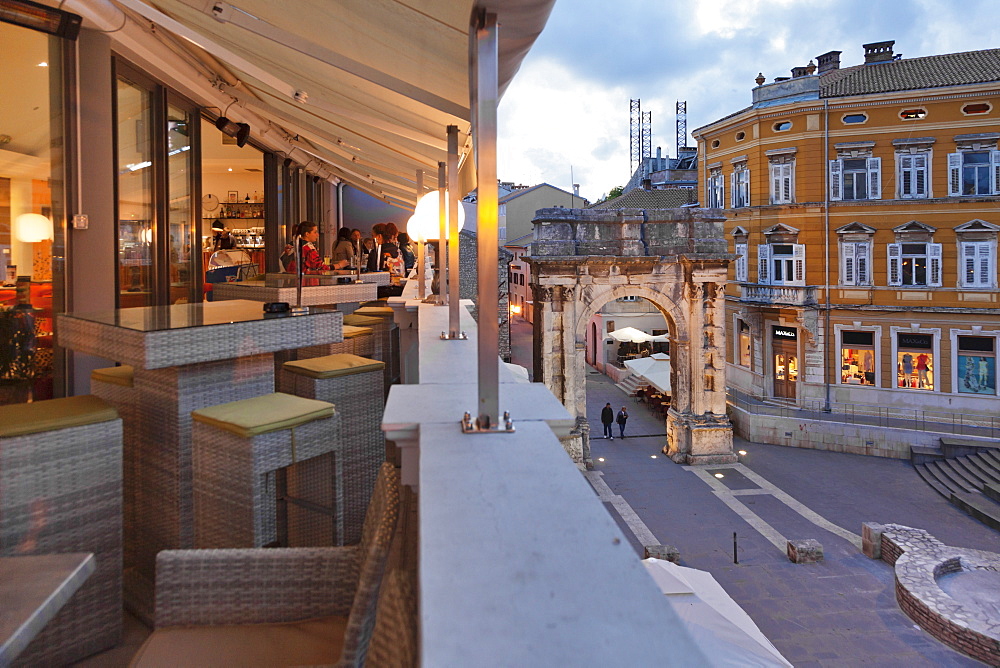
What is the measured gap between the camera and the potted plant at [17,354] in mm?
5594

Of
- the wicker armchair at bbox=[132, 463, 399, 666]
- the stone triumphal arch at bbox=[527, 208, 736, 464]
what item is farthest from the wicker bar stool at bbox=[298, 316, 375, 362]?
the stone triumphal arch at bbox=[527, 208, 736, 464]

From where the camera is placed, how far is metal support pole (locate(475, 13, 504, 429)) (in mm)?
1969

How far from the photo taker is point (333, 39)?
403 cm

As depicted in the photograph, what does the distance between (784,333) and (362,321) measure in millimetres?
20314

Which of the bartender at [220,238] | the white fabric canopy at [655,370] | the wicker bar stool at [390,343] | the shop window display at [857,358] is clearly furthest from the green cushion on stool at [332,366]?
the shop window display at [857,358]

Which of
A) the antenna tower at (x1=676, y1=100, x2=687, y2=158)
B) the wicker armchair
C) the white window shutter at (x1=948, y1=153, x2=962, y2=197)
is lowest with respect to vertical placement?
the wicker armchair

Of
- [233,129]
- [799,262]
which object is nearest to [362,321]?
[233,129]

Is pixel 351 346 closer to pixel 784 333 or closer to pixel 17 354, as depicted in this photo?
pixel 17 354

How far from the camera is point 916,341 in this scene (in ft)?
71.4

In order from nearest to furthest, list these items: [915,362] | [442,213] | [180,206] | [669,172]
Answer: [442,213] < [180,206] < [915,362] < [669,172]

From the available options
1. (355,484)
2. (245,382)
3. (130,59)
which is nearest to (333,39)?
(245,382)

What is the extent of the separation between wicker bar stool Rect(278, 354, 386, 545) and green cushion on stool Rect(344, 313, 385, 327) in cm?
177

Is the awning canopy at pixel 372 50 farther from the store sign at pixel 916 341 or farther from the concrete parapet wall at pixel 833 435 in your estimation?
the store sign at pixel 916 341

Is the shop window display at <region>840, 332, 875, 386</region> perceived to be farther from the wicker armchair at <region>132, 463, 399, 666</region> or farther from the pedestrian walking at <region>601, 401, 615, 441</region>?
the wicker armchair at <region>132, 463, 399, 666</region>
